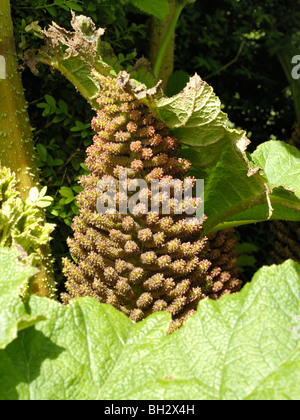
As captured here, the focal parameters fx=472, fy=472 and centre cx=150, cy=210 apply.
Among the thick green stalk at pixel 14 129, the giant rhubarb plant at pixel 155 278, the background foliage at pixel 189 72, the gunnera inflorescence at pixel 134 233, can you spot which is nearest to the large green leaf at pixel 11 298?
the giant rhubarb plant at pixel 155 278

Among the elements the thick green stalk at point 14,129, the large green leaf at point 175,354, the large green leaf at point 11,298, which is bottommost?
the large green leaf at point 175,354

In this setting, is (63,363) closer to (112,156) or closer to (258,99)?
(112,156)

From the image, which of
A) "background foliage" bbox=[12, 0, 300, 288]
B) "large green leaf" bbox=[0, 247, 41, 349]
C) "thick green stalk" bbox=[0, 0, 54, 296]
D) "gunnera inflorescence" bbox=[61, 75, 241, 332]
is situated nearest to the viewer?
"large green leaf" bbox=[0, 247, 41, 349]

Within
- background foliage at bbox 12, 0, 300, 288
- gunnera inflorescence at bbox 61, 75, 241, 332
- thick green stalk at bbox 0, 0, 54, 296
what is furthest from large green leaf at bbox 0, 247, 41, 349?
background foliage at bbox 12, 0, 300, 288

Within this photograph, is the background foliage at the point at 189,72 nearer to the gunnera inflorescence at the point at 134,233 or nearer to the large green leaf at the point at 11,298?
the gunnera inflorescence at the point at 134,233

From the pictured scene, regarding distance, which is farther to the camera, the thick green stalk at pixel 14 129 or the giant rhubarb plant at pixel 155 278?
the thick green stalk at pixel 14 129

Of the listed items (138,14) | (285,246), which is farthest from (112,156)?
(138,14)

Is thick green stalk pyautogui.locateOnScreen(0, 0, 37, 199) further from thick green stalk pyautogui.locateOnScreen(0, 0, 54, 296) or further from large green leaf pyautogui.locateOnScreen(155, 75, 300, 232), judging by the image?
large green leaf pyautogui.locateOnScreen(155, 75, 300, 232)
